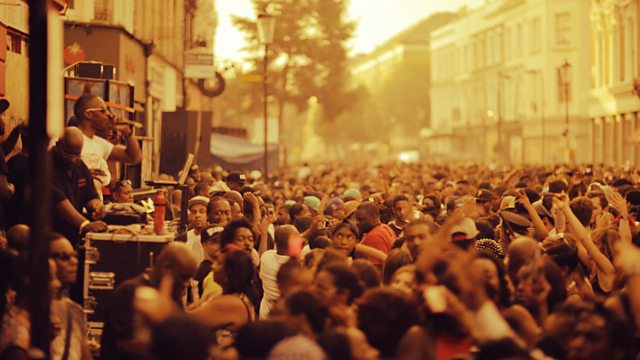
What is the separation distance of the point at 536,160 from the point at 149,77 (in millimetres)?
56946

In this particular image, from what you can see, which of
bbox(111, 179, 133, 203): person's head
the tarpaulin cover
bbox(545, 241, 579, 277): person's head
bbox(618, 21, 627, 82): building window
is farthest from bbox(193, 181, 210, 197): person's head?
bbox(618, 21, 627, 82): building window

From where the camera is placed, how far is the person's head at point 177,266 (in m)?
7.91

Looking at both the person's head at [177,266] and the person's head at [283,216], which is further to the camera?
the person's head at [283,216]

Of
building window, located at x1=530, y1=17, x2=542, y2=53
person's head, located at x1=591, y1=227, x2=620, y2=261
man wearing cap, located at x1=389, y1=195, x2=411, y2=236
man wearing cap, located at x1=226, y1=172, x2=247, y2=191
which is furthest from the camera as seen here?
building window, located at x1=530, y1=17, x2=542, y2=53

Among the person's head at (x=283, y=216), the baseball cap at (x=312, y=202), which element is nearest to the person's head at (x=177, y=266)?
the person's head at (x=283, y=216)

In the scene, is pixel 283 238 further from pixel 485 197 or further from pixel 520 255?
pixel 485 197

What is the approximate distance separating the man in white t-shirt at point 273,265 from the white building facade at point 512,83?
2393 inches

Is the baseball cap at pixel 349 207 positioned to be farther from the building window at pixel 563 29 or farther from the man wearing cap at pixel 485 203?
the building window at pixel 563 29

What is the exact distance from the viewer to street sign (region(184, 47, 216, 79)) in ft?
97.3

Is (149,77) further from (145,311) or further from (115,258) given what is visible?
(145,311)

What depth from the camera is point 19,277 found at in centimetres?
750

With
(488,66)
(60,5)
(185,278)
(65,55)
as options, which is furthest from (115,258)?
(488,66)

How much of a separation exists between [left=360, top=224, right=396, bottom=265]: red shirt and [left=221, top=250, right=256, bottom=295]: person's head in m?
3.66

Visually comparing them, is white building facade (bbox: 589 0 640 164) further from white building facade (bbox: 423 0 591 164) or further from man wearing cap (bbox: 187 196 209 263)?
man wearing cap (bbox: 187 196 209 263)
